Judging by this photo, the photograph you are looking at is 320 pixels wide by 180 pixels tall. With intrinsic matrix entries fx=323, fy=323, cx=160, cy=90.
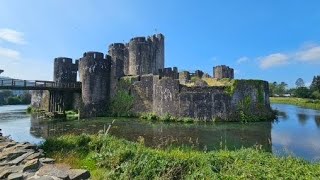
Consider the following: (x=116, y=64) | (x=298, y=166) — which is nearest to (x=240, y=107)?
(x=116, y=64)

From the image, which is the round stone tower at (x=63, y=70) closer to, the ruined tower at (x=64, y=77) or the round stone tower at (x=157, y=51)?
the ruined tower at (x=64, y=77)

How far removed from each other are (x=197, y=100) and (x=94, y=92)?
13297 millimetres

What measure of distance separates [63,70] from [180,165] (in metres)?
39.4

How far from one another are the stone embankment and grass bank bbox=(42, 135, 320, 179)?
121 centimetres

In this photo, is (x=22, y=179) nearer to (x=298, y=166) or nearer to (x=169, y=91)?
(x=298, y=166)

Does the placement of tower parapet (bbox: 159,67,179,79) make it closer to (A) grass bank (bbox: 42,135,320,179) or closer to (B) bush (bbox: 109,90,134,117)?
(B) bush (bbox: 109,90,134,117)

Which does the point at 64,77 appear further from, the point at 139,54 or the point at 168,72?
the point at 168,72

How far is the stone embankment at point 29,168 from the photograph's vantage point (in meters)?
7.54

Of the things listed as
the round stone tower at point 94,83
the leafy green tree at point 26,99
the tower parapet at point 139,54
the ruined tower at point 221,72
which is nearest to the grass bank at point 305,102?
the ruined tower at point 221,72

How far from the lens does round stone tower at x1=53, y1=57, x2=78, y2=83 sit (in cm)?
4559

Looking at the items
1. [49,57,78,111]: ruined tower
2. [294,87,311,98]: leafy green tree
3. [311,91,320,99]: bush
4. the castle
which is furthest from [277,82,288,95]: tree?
[49,57,78,111]: ruined tower

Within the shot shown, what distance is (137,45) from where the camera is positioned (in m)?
46.0

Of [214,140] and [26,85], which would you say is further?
[26,85]

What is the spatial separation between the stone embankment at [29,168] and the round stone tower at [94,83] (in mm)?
28310
